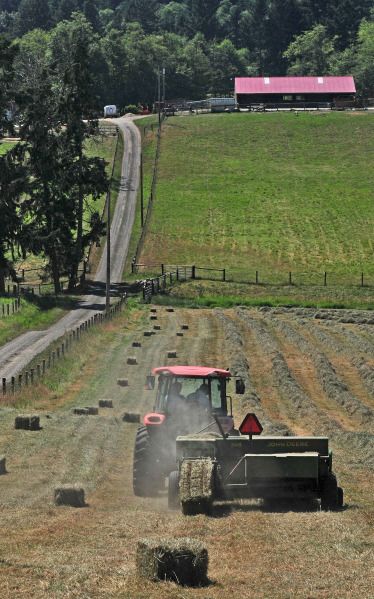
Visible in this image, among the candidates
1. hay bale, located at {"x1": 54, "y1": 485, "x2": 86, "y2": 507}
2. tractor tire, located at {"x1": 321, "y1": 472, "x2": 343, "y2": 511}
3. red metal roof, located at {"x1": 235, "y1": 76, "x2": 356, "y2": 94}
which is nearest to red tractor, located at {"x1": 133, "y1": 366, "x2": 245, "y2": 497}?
hay bale, located at {"x1": 54, "y1": 485, "x2": 86, "y2": 507}

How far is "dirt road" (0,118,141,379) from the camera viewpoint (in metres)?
53.8

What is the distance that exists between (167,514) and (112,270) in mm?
75727

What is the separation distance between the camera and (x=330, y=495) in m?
20.5

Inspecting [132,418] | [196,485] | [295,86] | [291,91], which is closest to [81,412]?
[132,418]

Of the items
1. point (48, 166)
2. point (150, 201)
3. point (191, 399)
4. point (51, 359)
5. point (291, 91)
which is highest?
point (291, 91)

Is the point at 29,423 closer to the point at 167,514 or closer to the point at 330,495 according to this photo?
the point at 167,514

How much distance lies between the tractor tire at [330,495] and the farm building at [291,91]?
161131 mm

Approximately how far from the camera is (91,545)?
1677cm

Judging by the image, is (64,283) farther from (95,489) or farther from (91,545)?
(91,545)

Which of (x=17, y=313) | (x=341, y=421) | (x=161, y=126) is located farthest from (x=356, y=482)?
(x=161, y=126)

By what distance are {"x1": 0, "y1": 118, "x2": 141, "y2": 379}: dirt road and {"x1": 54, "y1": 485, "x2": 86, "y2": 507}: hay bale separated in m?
26.3

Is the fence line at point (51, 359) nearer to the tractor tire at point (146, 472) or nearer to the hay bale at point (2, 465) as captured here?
the hay bale at point (2, 465)

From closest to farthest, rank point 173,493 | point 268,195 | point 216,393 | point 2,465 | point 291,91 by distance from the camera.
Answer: point 173,493 < point 216,393 < point 2,465 < point 268,195 < point 291,91

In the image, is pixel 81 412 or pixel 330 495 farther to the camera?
pixel 81 412
